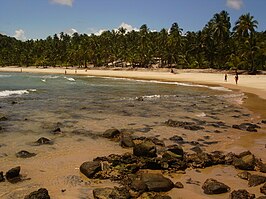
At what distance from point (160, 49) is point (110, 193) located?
96.3m

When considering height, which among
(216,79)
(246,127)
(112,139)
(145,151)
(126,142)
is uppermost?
(216,79)

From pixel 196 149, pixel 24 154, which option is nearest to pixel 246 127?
pixel 196 149

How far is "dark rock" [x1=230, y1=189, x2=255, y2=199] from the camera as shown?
895 cm

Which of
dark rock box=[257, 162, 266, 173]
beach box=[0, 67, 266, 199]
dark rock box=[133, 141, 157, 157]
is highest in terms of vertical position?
dark rock box=[133, 141, 157, 157]

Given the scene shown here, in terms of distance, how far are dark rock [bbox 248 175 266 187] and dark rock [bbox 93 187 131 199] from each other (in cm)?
408

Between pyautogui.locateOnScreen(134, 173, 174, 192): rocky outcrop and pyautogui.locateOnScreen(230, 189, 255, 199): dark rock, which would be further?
pyautogui.locateOnScreen(134, 173, 174, 192): rocky outcrop

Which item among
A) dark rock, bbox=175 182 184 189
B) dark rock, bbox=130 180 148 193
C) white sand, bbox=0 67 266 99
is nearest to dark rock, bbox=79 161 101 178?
dark rock, bbox=130 180 148 193

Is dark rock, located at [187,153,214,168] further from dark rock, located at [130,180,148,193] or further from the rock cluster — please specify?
dark rock, located at [130,180,148,193]

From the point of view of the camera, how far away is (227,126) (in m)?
19.9

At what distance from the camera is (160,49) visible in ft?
337

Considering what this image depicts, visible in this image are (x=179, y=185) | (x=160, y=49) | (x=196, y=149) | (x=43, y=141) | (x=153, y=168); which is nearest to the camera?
(x=179, y=185)

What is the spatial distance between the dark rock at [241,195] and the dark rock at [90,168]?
4447 millimetres

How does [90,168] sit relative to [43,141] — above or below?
above

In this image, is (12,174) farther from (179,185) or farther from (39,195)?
(179,185)
